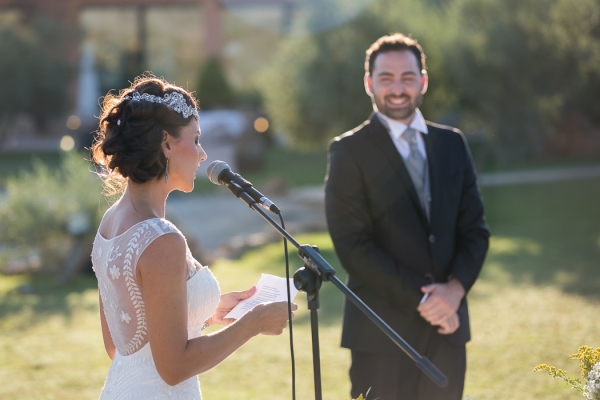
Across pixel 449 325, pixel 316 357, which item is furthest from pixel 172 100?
pixel 449 325

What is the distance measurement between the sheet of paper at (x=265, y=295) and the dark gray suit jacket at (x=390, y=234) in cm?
101

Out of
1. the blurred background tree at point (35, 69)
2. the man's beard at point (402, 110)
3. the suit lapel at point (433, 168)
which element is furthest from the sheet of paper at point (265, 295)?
the blurred background tree at point (35, 69)

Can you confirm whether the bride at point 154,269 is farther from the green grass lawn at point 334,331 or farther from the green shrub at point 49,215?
the green shrub at point 49,215

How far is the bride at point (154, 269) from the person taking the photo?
238 cm

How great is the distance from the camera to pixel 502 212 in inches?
586

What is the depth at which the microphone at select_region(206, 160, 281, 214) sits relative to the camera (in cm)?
257

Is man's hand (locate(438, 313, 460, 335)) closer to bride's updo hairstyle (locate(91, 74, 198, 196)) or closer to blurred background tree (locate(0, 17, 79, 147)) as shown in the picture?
bride's updo hairstyle (locate(91, 74, 198, 196))

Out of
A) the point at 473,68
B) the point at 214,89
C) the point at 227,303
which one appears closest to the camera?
the point at 227,303

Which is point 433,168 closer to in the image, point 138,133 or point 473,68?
point 138,133

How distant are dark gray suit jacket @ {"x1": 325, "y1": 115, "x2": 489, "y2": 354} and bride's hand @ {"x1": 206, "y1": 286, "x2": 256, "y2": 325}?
1.01 meters

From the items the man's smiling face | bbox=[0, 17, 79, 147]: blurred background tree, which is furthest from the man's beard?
bbox=[0, 17, 79, 147]: blurred background tree

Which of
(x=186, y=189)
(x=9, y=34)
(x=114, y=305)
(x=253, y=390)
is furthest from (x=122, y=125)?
(x=9, y=34)

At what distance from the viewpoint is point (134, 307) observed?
98.0 inches

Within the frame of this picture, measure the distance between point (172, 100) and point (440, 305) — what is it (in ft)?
5.89
